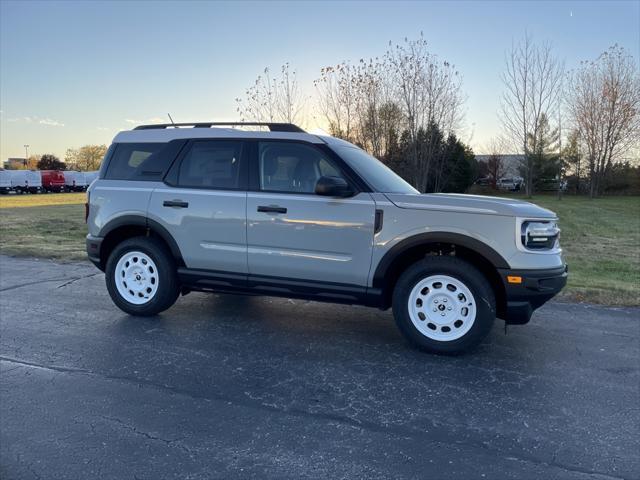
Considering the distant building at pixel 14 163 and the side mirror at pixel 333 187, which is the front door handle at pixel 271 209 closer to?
the side mirror at pixel 333 187

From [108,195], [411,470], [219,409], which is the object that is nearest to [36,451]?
[219,409]

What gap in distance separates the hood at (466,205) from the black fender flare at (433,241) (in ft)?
0.77

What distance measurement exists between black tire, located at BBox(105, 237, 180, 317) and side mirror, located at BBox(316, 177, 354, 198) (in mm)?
1952

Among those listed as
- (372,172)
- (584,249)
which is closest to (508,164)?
(584,249)

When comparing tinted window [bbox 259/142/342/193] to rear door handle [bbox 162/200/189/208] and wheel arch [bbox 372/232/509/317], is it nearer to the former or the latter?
rear door handle [bbox 162/200/189/208]

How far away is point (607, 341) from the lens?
4.82 meters

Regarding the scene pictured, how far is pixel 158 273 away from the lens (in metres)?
5.32

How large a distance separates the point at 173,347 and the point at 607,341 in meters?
4.18

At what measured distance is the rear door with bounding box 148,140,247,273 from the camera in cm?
495

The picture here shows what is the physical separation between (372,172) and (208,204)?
169cm

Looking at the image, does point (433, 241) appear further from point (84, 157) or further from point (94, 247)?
point (84, 157)

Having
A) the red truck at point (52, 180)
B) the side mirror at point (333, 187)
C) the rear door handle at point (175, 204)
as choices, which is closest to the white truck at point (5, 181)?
the red truck at point (52, 180)

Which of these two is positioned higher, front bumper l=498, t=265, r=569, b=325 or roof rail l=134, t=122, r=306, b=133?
roof rail l=134, t=122, r=306, b=133

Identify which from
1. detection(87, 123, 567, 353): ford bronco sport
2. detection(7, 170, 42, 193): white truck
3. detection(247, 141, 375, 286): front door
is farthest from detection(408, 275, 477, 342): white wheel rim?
detection(7, 170, 42, 193): white truck
